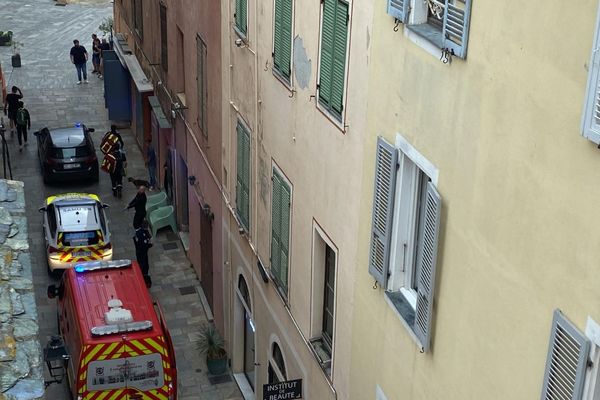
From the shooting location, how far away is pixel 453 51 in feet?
27.2

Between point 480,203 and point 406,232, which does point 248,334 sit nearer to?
point 406,232

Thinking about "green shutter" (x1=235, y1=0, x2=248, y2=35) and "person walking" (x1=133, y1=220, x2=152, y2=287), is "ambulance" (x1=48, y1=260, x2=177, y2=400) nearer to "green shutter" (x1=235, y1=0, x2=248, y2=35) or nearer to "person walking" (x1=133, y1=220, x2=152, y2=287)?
"green shutter" (x1=235, y1=0, x2=248, y2=35)

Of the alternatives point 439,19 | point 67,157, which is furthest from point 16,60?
point 439,19

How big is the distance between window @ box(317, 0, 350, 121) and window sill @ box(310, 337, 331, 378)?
3.28 metres

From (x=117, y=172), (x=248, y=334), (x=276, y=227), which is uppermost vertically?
(x=276, y=227)

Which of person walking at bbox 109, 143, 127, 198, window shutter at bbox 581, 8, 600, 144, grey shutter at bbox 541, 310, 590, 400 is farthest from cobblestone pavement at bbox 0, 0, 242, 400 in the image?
window shutter at bbox 581, 8, 600, 144

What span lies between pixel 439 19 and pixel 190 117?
13958mm

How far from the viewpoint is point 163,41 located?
83.7ft

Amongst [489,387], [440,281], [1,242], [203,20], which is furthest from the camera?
[203,20]

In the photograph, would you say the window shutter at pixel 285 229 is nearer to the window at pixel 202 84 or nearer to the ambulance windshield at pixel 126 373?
the ambulance windshield at pixel 126 373

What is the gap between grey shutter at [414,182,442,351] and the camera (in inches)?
350

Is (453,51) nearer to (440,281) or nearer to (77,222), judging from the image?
(440,281)

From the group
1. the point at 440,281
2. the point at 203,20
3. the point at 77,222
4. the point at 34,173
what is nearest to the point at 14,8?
the point at 34,173

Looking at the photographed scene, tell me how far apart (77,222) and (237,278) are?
6.24m
